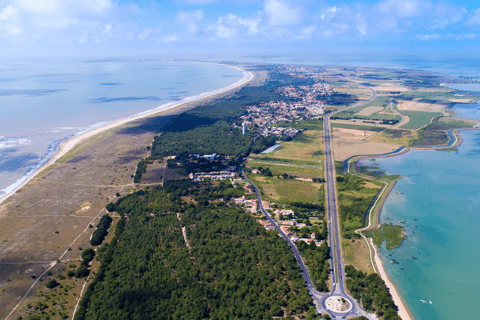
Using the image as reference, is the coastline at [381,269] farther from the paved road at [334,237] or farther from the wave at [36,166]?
the wave at [36,166]

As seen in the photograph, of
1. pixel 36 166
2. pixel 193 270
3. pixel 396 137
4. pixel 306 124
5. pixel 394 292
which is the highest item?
pixel 306 124

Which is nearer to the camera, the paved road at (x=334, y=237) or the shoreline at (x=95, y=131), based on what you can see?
the paved road at (x=334, y=237)

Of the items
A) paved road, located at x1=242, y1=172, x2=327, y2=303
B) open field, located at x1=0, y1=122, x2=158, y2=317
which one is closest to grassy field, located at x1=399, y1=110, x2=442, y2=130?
paved road, located at x1=242, y1=172, x2=327, y2=303

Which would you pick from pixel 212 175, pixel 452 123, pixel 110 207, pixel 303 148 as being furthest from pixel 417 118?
pixel 110 207

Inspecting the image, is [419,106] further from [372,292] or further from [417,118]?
[372,292]

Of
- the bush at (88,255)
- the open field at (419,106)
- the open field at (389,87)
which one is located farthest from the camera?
the open field at (389,87)

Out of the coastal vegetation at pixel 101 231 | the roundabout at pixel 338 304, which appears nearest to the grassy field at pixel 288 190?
the roundabout at pixel 338 304
